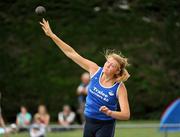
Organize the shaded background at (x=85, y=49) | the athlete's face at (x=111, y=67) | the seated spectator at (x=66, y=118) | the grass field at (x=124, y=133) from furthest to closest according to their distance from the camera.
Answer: the shaded background at (x=85, y=49) < the seated spectator at (x=66, y=118) < the grass field at (x=124, y=133) < the athlete's face at (x=111, y=67)

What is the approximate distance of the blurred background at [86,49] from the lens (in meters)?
21.1

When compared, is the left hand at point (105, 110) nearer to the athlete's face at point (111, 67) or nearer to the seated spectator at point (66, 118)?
the athlete's face at point (111, 67)

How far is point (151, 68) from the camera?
2175 centimetres

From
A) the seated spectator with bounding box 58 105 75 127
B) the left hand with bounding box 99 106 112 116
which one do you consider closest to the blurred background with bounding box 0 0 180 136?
the seated spectator with bounding box 58 105 75 127

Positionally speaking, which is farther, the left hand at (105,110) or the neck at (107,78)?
the neck at (107,78)

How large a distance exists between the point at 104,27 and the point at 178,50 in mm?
Result: 2476

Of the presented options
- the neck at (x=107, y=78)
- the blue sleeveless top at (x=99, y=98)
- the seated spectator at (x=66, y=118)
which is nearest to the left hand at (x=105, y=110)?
the blue sleeveless top at (x=99, y=98)

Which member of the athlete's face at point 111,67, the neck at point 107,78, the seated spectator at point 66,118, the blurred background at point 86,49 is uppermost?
the athlete's face at point 111,67

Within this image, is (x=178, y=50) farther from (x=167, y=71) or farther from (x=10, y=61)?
(x=10, y=61)

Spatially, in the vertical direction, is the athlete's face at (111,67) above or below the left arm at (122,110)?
above

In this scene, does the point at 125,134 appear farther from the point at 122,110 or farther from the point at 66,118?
the point at 122,110

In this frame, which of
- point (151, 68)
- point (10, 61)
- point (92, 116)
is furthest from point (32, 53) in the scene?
point (92, 116)

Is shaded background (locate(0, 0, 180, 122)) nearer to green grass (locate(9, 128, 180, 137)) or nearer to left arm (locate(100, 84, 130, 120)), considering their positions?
green grass (locate(9, 128, 180, 137))

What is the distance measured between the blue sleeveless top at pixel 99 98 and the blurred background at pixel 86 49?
12086 millimetres
